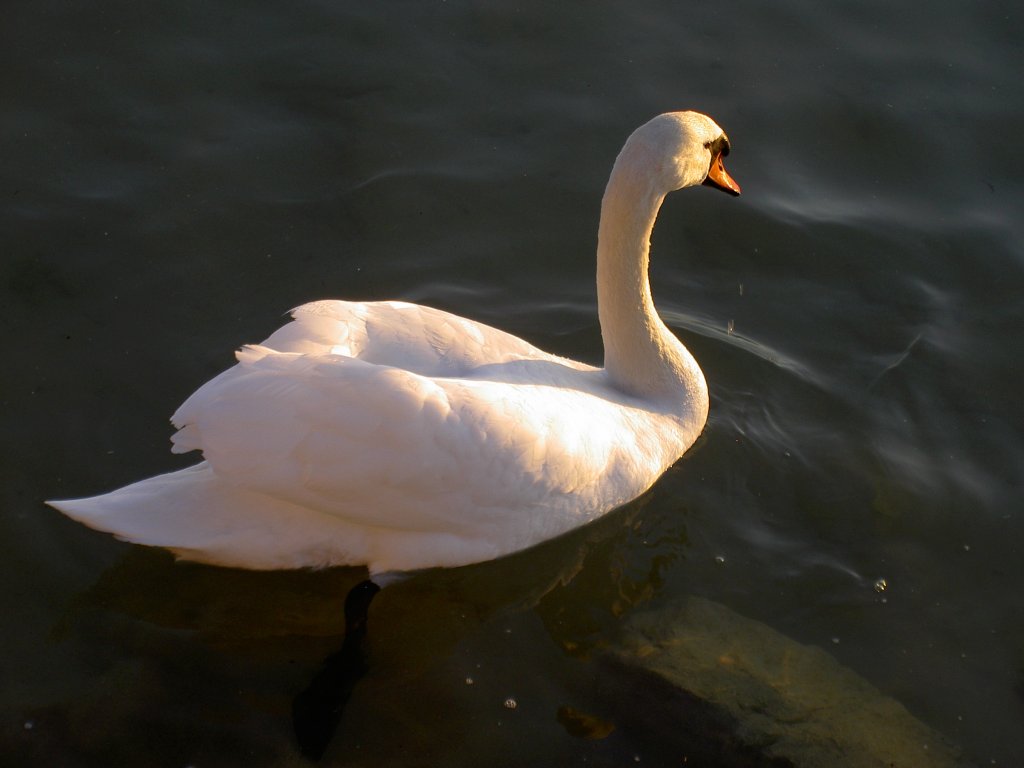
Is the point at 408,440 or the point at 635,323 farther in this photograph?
the point at 635,323

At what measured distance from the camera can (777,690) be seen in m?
5.29

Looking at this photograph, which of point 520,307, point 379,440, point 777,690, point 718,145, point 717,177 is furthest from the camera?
point 520,307

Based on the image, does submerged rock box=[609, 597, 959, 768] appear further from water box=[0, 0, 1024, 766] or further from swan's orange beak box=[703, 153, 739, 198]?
swan's orange beak box=[703, 153, 739, 198]

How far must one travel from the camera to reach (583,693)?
526 cm

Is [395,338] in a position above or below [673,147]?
below

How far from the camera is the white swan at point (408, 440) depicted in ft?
16.2

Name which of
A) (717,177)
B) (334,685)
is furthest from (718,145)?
(334,685)

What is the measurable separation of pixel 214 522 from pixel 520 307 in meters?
2.62

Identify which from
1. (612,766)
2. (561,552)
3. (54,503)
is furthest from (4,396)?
(612,766)

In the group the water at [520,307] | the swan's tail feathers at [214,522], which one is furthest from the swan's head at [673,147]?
the swan's tail feathers at [214,522]

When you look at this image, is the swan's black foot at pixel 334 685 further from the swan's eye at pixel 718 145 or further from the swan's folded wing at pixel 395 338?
the swan's eye at pixel 718 145

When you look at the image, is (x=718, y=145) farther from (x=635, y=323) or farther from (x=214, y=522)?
(x=214, y=522)

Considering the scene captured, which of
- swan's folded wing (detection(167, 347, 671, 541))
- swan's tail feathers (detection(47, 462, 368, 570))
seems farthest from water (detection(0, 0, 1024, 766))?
swan's folded wing (detection(167, 347, 671, 541))

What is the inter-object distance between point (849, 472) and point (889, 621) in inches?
36.9
